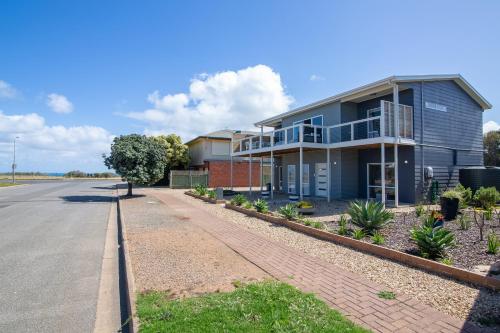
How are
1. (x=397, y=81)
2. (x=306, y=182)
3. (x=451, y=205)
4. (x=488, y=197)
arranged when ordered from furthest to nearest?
(x=306, y=182) < (x=397, y=81) < (x=488, y=197) < (x=451, y=205)

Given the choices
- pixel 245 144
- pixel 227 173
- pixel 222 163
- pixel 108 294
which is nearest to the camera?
pixel 108 294

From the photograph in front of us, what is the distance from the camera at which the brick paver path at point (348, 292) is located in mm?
3633

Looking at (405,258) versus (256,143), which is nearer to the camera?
(405,258)

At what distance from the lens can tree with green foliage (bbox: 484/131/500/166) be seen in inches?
1209

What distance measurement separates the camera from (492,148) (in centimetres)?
3111

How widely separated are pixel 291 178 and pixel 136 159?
11.0 m

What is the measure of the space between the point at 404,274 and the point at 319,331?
2.83 meters

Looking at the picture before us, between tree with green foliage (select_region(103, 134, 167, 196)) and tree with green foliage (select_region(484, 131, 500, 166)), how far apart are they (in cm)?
3209

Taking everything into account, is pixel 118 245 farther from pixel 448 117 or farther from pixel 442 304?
pixel 448 117

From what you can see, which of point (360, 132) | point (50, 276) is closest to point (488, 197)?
point (360, 132)

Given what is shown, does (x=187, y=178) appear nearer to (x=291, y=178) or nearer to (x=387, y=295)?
(x=291, y=178)

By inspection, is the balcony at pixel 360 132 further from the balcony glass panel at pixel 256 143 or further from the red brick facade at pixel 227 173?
the red brick facade at pixel 227 173

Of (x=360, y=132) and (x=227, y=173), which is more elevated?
(x=360, y=132)

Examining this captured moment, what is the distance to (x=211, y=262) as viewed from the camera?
6.13 meters
